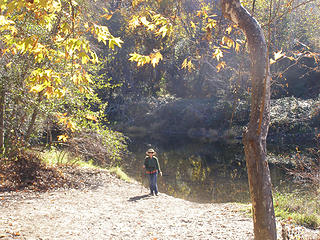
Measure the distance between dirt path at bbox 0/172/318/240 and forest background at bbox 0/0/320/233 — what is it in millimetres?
1751

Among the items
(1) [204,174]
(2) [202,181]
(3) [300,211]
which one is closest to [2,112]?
(2) [202,181]

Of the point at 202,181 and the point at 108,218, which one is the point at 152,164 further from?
the point at 202,181

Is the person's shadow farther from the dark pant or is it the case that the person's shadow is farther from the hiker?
the hiker

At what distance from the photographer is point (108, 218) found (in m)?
7.73

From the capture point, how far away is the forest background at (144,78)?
421 cm

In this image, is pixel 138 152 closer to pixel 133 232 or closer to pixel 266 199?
pixel 133 232

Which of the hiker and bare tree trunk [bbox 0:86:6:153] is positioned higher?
bare tree trunk [bbox 0:86:6:153]

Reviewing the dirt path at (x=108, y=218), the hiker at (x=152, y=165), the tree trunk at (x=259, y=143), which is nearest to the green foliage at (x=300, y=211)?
the dirt path at (x=108, y=218)

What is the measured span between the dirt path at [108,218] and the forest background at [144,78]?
1751 mm

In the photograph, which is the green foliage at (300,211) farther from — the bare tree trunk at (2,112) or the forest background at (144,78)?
the bare tree trunk at (2,112)

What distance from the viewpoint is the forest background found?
4.21 m

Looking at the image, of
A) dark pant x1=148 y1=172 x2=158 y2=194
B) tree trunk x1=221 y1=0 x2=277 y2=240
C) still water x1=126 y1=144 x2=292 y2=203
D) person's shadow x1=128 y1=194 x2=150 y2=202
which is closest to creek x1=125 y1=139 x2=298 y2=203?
still water x1=126 y1=144 x2=292 y2=203

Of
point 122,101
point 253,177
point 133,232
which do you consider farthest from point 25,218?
point 122,101

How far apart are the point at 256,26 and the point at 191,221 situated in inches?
227
